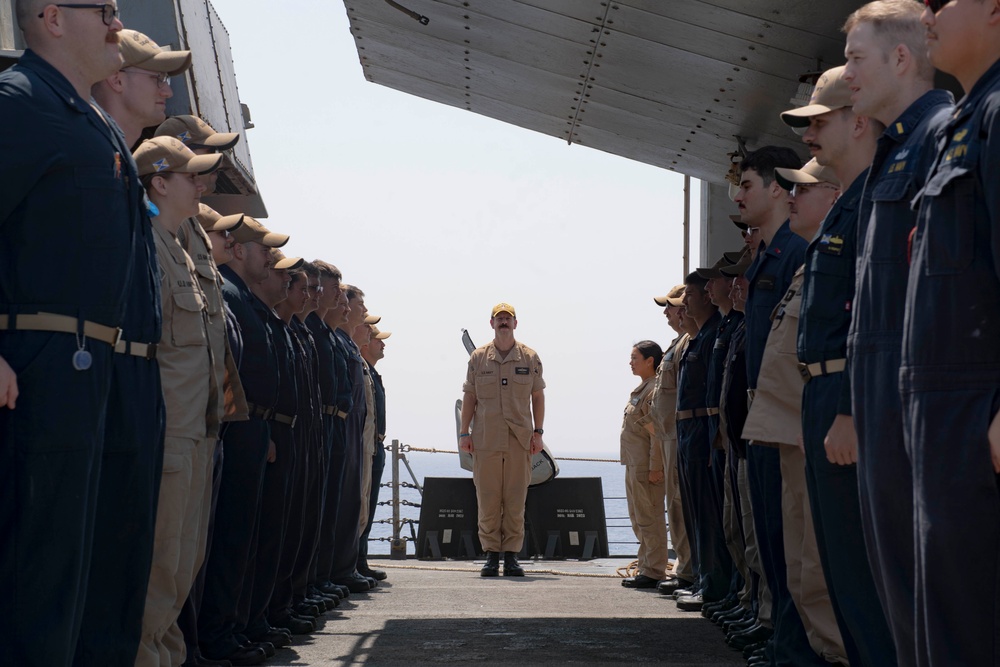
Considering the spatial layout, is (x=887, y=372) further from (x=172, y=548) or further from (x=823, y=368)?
(x=172, y=548)

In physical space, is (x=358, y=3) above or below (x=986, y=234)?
above

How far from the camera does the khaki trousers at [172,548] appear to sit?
151 inches

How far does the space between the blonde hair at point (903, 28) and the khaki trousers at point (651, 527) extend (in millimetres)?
6173

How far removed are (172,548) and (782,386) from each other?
1976 millimetres

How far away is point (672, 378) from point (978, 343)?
19.4 feet

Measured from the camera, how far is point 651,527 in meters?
9.04

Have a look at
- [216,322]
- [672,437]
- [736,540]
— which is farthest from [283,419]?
[672,437]

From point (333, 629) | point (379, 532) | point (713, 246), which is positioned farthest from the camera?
point (379, 532)

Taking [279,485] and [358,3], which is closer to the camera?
[279,485]

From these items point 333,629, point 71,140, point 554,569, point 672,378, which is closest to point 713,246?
point 672,378

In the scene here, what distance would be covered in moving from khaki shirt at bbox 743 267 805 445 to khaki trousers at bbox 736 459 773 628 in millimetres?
998

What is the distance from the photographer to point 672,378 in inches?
316

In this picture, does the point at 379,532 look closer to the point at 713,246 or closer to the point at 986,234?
the point at 713,246

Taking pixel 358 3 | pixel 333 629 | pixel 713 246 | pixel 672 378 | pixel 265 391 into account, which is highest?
pixel 358 3
